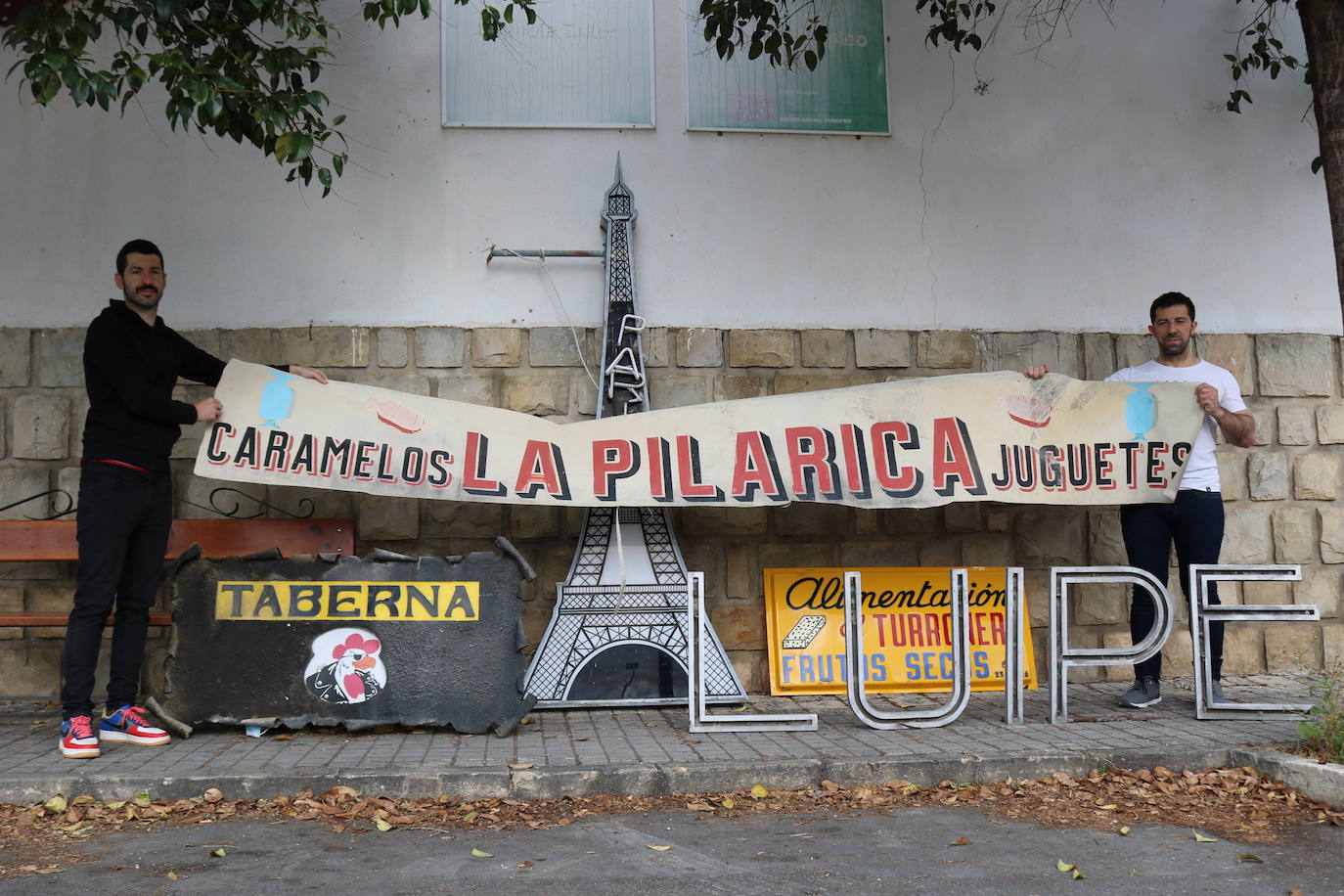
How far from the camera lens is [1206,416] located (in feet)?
20.8

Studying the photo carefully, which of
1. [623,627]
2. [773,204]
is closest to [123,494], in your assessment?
[623,627]

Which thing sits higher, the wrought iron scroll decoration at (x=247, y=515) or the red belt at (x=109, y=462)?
the red belt at (x=109, y=462)

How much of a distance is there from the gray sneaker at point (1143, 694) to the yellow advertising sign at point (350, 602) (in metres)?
3.69

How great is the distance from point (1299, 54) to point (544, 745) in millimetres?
7087

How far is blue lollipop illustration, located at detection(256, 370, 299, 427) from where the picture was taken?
6.08m

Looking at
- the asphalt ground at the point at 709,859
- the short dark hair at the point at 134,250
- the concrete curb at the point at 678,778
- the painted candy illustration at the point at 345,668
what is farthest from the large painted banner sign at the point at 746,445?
the asphalt ground at the point at 709,859

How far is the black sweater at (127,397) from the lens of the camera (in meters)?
5.50

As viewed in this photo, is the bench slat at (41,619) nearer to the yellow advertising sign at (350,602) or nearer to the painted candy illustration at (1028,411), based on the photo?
the yellow advertising sign at (350,602)

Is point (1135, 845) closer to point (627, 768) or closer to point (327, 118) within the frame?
point (627, 768)

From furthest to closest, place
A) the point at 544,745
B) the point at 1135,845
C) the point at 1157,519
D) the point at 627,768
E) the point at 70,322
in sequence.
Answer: the point at 70,322 < the point at 1157,519 < the point at 544,745 < the point at 627,768 < the point at 1135,845

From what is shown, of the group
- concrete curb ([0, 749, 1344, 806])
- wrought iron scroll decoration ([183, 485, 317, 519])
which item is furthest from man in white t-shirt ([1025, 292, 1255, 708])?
wrought iron scroll decoration ([183, 485, 317, 519])

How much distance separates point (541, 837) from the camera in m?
4.29

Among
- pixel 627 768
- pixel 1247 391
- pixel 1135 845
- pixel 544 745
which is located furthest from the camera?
pixel 1247 391

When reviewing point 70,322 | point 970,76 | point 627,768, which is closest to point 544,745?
point 627,768
